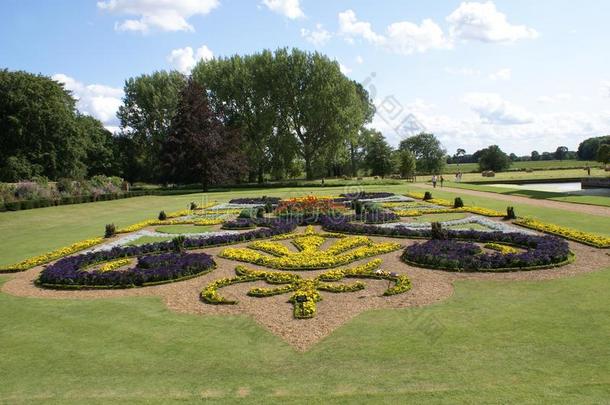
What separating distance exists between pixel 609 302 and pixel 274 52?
186 ft

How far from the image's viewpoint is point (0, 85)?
47344mm

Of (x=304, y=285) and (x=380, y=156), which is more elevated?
(x=380, y=156)

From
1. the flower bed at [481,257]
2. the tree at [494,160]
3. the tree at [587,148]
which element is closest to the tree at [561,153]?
the tree at [587,148]

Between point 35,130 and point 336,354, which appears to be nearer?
point 336,354

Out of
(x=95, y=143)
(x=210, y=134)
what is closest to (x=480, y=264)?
(x=210, y=134)

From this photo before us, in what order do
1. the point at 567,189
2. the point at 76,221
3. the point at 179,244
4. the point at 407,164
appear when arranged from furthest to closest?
1. the point at 407,164
2. the point at 567,189
3. the point at 76,221
4. the point at 179,244

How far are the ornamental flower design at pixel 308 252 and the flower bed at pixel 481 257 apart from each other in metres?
1.52

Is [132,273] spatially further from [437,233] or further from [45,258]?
[437,233]

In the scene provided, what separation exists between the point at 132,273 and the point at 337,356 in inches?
278

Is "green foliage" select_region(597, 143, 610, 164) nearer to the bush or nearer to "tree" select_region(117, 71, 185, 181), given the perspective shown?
the bush

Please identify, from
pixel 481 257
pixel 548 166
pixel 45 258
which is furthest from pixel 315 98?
pixel 548 166

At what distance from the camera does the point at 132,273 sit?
41.3 ft

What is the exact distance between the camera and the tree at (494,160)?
312ft

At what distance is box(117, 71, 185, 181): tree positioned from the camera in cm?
6689
